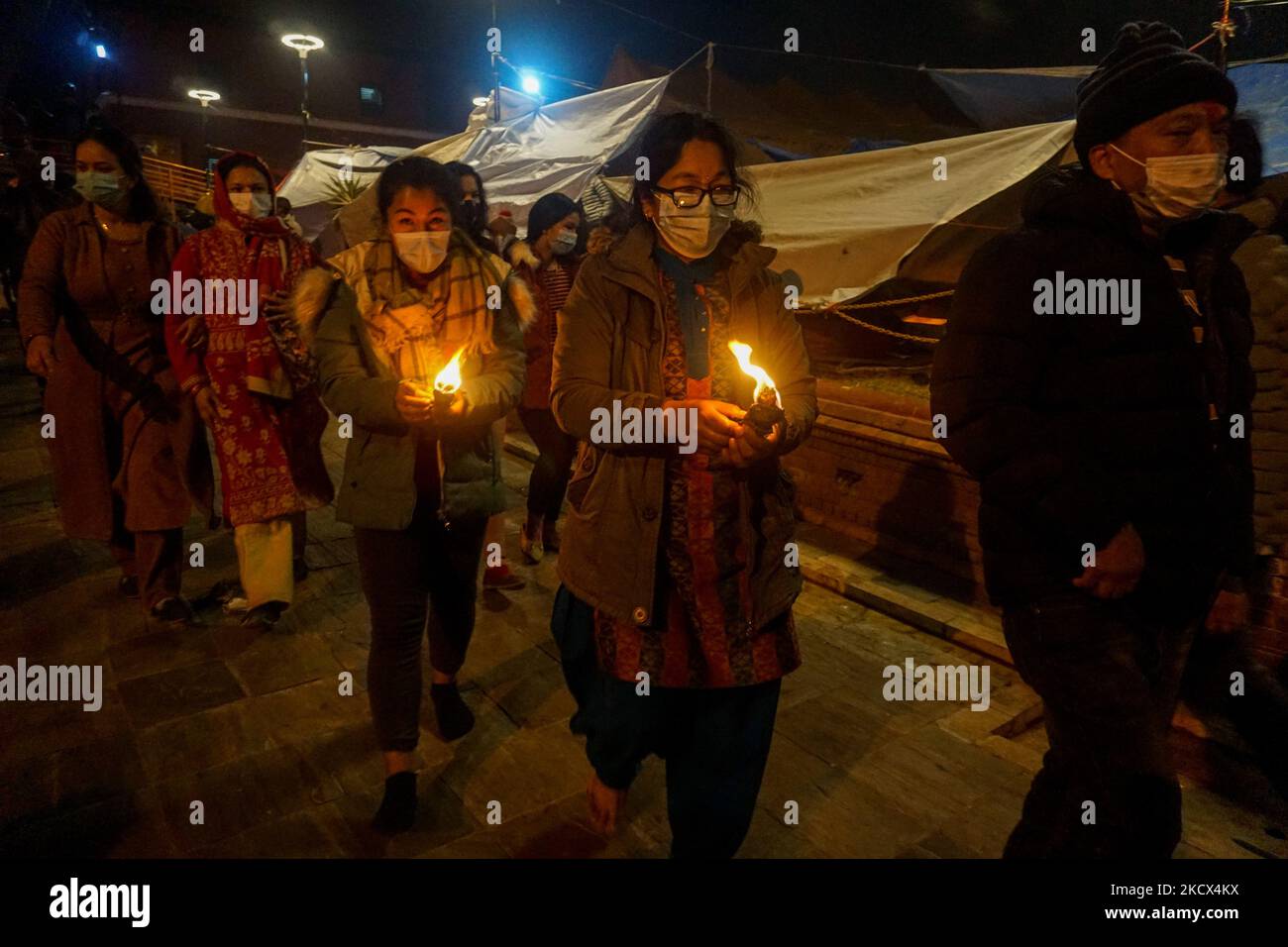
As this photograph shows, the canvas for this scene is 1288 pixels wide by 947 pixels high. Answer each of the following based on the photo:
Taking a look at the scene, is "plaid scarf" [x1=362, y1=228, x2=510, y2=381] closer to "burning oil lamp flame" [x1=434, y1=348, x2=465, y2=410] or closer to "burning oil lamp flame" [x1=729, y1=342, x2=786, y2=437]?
"burning oil lamp flame" [x1=434, y1=348, x2=465, y2=410]

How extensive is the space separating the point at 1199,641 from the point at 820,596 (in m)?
2.28

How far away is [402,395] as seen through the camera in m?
2.42

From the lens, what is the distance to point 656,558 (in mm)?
2082

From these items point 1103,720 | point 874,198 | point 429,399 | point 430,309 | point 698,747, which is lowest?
point 698,747

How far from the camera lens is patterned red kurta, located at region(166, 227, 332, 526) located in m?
3.78

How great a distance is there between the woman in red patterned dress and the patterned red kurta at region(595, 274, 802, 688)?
241 cm

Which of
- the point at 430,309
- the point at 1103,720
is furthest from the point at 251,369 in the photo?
the point at 1103,720

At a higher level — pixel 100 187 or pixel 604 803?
pixel 100 187

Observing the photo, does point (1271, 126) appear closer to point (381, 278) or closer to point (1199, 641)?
point (1199, 641)

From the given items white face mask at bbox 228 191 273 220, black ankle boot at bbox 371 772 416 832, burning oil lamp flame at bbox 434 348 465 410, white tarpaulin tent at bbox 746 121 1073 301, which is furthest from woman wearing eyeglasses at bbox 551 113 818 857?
white tarpaulin tent at bbox 746 121 1073 301

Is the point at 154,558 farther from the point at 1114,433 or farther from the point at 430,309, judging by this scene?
the point at 1114,433

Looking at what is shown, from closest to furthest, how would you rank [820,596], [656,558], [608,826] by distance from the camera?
1. [656,558]
2. [608,826]
3. [820,596]

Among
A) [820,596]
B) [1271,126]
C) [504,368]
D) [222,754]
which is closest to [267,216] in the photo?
[504,368]

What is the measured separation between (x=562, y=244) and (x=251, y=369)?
2.31 metres
